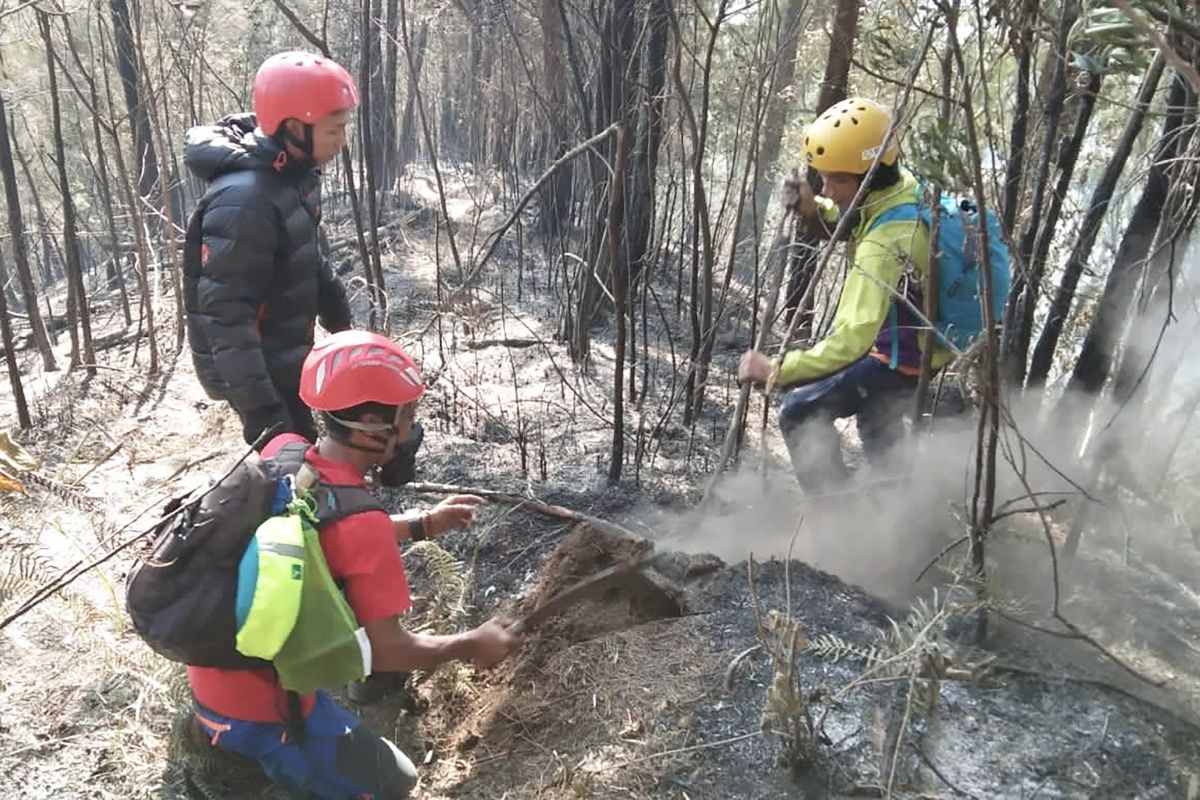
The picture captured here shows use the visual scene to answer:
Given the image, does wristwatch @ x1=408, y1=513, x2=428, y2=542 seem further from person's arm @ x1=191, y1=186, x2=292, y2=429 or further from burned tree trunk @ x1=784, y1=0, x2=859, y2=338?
burned tree trunk @ x1=784, y1=0, x2=859, y2=338

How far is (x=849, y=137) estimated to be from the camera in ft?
9.98

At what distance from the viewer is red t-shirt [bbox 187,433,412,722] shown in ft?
6.23

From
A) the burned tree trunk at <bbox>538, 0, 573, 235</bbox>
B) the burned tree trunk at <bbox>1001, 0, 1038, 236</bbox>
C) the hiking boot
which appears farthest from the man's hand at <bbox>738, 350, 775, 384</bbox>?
the burned tree trunk at <bbox>538, 0, 573, 235</bbox>

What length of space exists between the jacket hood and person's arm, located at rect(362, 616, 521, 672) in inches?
71.2

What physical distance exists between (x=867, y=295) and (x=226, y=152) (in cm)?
232

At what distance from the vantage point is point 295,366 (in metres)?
3.14

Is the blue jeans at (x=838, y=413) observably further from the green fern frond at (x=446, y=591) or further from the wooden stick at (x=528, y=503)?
the green fern frond at (x=446, y=591)

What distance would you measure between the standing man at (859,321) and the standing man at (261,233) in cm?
168

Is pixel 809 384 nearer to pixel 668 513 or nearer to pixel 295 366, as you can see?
pixel 668 513

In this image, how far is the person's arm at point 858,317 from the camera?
2957mm

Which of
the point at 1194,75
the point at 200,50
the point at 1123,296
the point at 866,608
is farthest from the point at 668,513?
the point at 200,50

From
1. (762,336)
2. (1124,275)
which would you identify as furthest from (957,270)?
(762,336)

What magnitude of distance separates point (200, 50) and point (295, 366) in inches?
213

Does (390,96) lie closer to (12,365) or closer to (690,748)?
(12,365)
